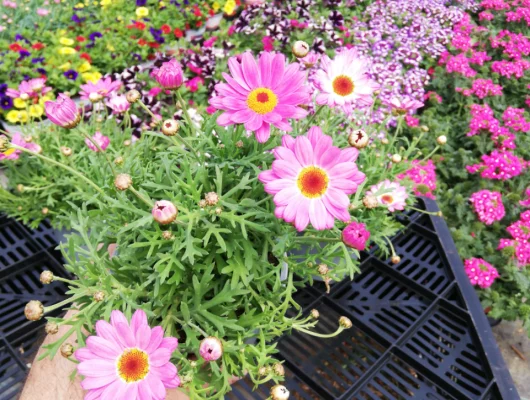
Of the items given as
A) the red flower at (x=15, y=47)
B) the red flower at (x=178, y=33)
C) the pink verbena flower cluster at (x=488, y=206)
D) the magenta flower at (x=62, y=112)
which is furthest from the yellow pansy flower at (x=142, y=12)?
the magenta flower at (x=62, y=112)

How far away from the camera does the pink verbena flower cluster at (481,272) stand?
5.97 feet

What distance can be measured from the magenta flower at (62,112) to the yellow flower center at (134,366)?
41 cm

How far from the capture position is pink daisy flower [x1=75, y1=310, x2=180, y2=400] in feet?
2.23

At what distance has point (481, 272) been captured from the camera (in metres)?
1.83

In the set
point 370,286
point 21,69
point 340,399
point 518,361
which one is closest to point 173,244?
point 340,399

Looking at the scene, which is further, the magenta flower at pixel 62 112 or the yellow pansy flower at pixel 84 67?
the yellow pansy flower at pixel 84 67

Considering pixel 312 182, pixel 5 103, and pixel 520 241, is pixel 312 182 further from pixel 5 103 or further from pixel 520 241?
pixel 5 103

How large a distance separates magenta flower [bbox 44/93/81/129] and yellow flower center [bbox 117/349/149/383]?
0.41 meters

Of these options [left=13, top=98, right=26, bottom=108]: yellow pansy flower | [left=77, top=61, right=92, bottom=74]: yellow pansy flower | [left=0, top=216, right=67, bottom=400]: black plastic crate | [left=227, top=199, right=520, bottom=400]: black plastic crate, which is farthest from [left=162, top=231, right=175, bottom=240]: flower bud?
[left=77, top=61, right=92, bottom=74]: yellow pansy flower

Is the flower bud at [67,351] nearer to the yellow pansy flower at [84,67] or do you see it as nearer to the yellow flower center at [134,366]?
the yellow flower center at [134,366]

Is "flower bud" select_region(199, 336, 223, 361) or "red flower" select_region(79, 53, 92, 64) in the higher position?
"red flower" select_region(79, 53, 92, 64)

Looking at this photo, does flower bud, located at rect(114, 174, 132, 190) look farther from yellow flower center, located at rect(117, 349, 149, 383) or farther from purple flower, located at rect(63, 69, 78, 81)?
purple flower, located at rect(63, 69, 78, 81)

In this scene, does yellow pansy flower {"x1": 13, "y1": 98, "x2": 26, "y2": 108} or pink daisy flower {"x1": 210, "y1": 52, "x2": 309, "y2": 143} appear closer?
pink daisy flower {"x1": 210, "y1": 52, "x2": 309, "y2": 143}

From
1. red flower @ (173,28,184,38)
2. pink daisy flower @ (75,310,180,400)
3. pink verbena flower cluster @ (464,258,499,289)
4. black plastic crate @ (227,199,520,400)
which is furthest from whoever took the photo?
red flower @ (173,28,184,38)
